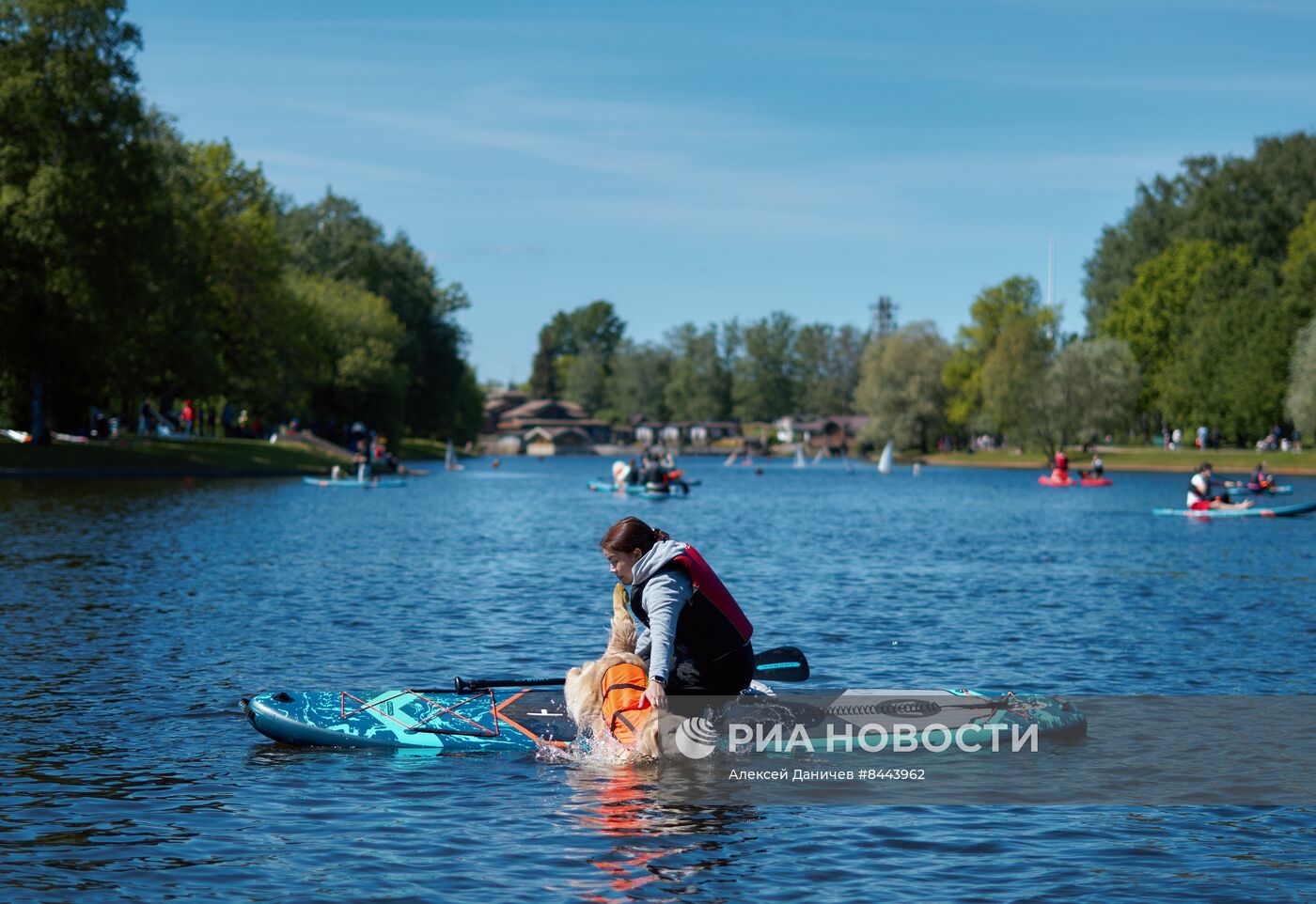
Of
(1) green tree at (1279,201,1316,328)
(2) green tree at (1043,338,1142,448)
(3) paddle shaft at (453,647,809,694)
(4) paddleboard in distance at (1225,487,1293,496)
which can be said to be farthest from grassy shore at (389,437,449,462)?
(3) paddle shaft at (453,647,809,694)

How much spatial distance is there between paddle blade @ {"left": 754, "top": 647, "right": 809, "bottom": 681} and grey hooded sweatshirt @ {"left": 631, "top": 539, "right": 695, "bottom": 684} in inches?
64.2

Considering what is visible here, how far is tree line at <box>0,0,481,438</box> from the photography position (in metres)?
56.2

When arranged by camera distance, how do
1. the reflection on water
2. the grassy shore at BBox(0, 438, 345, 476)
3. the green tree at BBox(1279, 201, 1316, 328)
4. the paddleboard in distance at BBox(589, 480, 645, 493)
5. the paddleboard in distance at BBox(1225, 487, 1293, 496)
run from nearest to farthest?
1. the reflection on water
2. the paddleboard in distance at BBox(1225, 487, 1293, 496)
3. the grassy shore at BBox(0, 438, 345, 476)
4. the paddleboard in distance at BBox(589, 480, 645, 493)
5. the green tree at BBox(1279, 201, 1316, 328)

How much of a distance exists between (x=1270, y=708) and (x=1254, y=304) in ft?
300

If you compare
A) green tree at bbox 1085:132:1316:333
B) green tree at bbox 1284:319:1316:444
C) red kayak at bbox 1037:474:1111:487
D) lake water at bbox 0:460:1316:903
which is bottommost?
lake water at bbox 0:460:1316:903

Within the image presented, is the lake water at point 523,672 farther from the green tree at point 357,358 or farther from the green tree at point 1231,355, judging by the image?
the green tree at point 357,358

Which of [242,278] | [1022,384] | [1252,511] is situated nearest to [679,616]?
[1252,511]

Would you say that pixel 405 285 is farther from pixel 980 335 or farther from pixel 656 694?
pixel 656 694

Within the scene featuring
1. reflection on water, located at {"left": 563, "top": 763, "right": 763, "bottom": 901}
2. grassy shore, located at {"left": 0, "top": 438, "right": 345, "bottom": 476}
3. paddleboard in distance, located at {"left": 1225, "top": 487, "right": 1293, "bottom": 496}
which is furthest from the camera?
grassy shore, located at {"left": 0, "top": 438, "right": 345, "bottom": 476}

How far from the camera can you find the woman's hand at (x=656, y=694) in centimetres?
1038

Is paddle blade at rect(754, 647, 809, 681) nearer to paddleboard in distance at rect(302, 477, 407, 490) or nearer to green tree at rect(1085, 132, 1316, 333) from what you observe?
paddleboard in distance at rect(302, 477, 407, 490)

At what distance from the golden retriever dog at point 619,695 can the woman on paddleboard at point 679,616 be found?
13 centimetres

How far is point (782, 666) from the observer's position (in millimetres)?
11781

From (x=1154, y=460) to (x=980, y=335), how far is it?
1522 inches
